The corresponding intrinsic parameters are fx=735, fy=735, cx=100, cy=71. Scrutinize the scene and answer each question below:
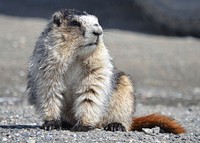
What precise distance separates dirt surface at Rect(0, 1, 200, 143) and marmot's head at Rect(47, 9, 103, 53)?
3.30ft

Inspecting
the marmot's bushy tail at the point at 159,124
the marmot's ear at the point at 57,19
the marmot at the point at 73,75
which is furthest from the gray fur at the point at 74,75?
the marmot's bushy tail at the point at 159,124

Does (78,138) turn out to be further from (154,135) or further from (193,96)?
(193,96)

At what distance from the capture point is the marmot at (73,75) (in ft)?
27.1

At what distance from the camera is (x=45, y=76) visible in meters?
8.30

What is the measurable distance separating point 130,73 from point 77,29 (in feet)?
29.8

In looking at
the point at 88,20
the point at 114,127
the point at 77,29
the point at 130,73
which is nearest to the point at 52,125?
the point at 114,127

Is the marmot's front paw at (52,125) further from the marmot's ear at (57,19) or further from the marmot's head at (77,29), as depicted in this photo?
the marmot's ear at (57,19)

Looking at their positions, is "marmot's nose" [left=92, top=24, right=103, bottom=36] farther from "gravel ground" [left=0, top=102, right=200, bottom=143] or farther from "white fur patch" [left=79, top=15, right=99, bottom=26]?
"gravel ground" [left=0, top=102, right=200, bottom=143]

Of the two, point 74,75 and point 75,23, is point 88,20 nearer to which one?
point 75,23

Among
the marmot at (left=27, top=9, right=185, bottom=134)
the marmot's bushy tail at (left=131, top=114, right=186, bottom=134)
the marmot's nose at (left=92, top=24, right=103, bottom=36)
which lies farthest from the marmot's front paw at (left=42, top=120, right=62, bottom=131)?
the marmot's bushy tail at (left=131, top=114, right=186, bottom=134)

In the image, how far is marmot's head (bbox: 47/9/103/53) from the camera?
8.21 metres

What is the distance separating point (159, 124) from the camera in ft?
29.7

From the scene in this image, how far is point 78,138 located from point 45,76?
36.4 inches

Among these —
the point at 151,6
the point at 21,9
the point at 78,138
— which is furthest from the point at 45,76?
the point at 21,9
